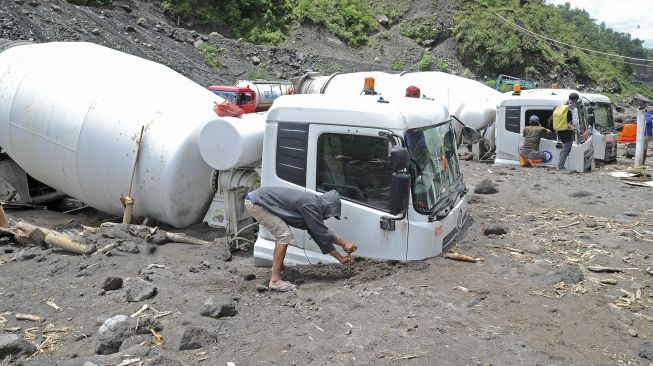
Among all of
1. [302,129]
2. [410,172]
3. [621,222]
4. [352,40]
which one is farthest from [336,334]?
[352,40]

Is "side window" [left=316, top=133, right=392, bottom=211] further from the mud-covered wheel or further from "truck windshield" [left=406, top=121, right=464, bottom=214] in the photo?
the mud-covered wheel

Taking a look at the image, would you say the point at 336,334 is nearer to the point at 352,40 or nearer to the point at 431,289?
the point at 431,289

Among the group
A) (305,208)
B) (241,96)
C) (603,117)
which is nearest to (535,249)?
(305,208)

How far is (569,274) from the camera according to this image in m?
6.26

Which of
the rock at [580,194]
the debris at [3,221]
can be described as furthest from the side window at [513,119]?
the debris at [3,221]

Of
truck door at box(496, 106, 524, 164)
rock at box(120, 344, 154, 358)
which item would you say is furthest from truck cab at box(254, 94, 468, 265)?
truck door at box(496, 106, 524, 164)

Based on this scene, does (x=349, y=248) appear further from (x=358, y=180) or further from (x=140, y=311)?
(x=140, y=311)

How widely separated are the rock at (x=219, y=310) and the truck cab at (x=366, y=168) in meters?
1.31

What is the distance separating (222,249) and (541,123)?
8.84 meters

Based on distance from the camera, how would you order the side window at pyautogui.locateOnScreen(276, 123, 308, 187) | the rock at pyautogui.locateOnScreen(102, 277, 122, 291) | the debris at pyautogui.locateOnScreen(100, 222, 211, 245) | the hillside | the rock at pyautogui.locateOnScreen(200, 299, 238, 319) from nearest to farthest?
the rock at pyautogui.locateOnScreen(200, 299, 238, 319) → the rock at pyautogui.locateOnScreen(102, 277, 122, 291) → the side window at pyautogui.locateOnScreen(276, 123, 308, 187) → the debris at pyautogui.locateOnScreen(100, 222, 211, 245) → the hillside

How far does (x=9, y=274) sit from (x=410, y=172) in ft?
15.4

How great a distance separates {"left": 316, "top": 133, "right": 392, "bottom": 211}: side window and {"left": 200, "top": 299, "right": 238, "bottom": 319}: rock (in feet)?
5.22

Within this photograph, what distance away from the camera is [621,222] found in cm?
891

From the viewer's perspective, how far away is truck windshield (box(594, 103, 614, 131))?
15.2 meters
